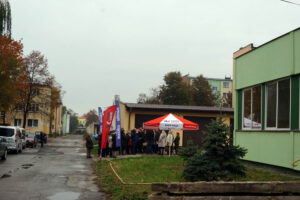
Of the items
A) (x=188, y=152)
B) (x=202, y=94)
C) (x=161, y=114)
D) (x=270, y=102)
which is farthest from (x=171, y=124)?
(x=202, y=94)

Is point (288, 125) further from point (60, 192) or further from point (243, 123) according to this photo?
point (60, 192)

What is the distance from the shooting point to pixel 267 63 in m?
13.9

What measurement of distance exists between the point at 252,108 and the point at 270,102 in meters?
1.58

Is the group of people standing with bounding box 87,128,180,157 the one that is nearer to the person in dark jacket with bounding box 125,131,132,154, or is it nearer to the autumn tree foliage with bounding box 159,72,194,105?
the person in dark jacket with bounding box 125,131,132,154

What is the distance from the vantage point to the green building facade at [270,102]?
11.9m

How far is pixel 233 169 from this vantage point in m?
10.6

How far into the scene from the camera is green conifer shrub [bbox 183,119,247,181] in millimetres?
10336

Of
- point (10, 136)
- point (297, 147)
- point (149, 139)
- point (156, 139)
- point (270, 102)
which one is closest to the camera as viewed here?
point (297, 147)

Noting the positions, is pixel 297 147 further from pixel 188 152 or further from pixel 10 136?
pixel 10 136

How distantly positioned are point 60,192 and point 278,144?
7.54 metres

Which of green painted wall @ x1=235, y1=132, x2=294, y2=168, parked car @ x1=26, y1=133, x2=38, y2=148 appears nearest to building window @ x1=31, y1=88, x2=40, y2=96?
parked car @ x1=26, y1=133, x2=38, y2=148

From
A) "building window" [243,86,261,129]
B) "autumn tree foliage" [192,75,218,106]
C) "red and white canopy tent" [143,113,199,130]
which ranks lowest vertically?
"red and white canopy tent" [143,113,199,130]

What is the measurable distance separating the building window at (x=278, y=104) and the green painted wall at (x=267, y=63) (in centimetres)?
35

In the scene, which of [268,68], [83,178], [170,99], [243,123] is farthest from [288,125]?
[170,99]
